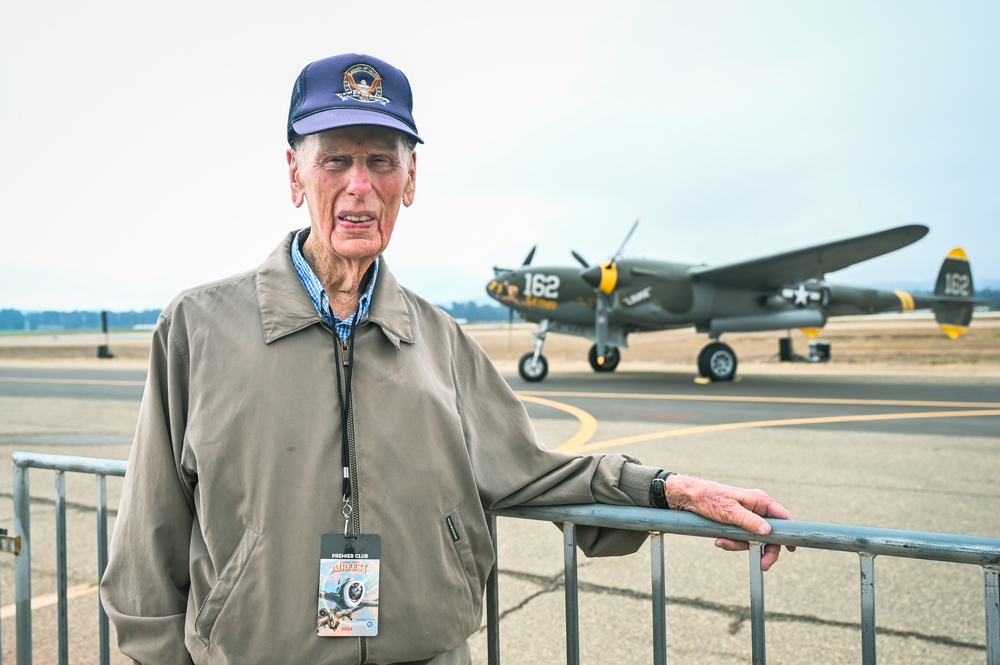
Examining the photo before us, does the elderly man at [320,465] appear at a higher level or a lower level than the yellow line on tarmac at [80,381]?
higher

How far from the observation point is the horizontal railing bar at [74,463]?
7.22 ft

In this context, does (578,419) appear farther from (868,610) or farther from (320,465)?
(320,465)

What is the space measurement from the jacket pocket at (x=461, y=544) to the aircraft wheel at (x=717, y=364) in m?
15.7

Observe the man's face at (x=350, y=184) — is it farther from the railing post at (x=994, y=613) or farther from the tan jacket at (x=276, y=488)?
the railing post at (x=994, y=613)

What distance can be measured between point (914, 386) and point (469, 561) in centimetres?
1592

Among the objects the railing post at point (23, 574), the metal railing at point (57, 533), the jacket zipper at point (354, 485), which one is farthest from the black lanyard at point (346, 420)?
the railing post at point (23, 574)

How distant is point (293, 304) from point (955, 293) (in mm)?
26167

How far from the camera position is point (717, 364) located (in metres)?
16.6

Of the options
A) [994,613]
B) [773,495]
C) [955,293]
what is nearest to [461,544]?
[994,613]

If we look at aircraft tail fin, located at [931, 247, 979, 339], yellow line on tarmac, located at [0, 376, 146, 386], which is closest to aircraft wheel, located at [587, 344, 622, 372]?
aircraft tail fin, located at [931, 247, 979, 339]

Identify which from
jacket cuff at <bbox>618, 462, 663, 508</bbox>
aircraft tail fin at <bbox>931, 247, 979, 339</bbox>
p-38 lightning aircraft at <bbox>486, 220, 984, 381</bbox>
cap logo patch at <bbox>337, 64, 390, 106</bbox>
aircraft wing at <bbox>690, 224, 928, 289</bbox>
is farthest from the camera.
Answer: aircraft tail fin at <bbox>931, 247, 979, 339</bbox>

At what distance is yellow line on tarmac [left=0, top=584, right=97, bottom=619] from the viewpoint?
363 cm

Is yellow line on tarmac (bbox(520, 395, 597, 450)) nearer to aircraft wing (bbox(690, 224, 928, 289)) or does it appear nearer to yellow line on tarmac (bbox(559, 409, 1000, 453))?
yellow line on tarmac (bbox(559, 409, 1000, 453))

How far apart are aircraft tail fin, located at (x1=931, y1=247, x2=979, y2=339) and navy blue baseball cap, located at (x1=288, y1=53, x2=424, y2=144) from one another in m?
24.8
